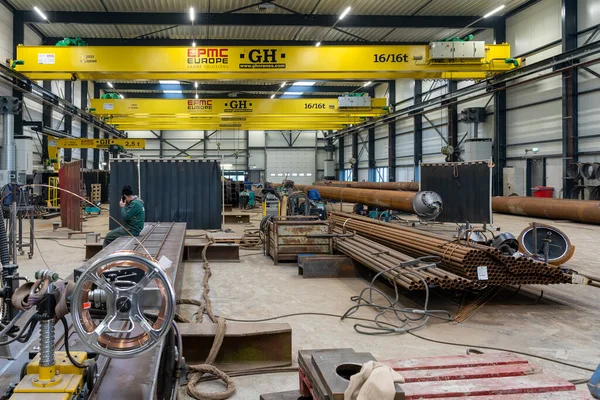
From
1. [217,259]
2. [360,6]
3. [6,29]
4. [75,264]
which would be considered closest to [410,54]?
[360,6]

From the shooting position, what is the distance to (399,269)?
5.02 m

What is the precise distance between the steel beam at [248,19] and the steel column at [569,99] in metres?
2.50

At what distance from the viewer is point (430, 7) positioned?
45.8ft

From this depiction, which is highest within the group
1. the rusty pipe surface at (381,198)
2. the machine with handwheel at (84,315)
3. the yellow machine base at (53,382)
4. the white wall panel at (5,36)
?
the white wall panel at (5,36)

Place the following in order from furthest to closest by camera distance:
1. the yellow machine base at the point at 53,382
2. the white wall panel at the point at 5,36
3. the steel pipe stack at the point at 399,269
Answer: the white wall panel at the point at 5,36 → the steel pipe stack at the point at 399,269 → the yellow machine base at the point at 53,382

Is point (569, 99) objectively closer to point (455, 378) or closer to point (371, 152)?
point (455, 378)

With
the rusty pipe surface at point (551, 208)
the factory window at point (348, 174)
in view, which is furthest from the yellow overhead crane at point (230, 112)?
the factory window at point (348, 174)

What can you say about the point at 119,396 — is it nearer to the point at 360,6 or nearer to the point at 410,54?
the point at 410,54

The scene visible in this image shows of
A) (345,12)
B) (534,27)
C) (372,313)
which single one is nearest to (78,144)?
(345,12)

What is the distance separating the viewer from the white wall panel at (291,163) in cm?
3288

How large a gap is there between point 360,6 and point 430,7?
226 cm

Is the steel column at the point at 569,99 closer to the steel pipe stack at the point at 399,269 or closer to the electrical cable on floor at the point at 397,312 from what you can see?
the steel pipe stack at the point at 399,269

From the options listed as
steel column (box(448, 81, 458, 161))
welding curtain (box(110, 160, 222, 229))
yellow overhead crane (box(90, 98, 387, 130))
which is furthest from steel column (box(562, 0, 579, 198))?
welding curtain (box(110, 160, 222, 229))

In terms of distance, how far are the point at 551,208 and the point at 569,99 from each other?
332 cm
